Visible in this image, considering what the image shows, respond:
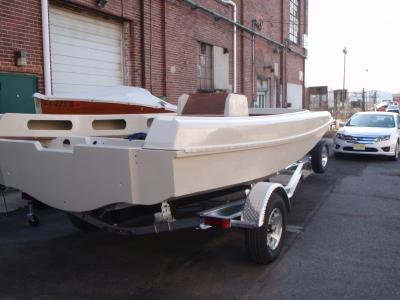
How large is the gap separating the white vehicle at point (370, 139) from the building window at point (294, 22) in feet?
41.3

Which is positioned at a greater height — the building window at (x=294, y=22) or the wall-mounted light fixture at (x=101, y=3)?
the building window at (x=294, y=22)

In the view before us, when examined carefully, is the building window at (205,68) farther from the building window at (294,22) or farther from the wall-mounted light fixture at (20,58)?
the building window at (294,22)

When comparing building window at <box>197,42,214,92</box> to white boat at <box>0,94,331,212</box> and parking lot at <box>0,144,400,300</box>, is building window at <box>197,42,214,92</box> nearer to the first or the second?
parking lot at <box>0,144,400,300</box>

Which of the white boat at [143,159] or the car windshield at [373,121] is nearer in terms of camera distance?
the white boat at [143,159]

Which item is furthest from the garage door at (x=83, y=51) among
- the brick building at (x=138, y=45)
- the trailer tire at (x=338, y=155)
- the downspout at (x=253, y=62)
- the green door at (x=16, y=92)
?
the downspout at (x=253, y=62)

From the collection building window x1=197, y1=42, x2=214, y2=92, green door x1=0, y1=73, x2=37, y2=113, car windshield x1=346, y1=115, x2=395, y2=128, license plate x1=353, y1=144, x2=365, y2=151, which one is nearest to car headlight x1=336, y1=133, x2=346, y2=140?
license plate x1=353, y1=144, x2=365, y2=151

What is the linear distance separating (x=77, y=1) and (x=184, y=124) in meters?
7.32

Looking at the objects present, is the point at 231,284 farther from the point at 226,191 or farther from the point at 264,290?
the point at 226,191

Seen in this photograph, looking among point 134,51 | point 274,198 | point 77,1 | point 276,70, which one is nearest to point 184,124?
point 274,198

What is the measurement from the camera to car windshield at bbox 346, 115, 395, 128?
1321 cm

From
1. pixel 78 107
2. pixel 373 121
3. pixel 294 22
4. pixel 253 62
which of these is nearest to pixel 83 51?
pixel 78 107

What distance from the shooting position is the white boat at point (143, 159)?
3.40 m

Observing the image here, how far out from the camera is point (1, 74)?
26.3 feet

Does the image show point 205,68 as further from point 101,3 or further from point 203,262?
point 203,262
